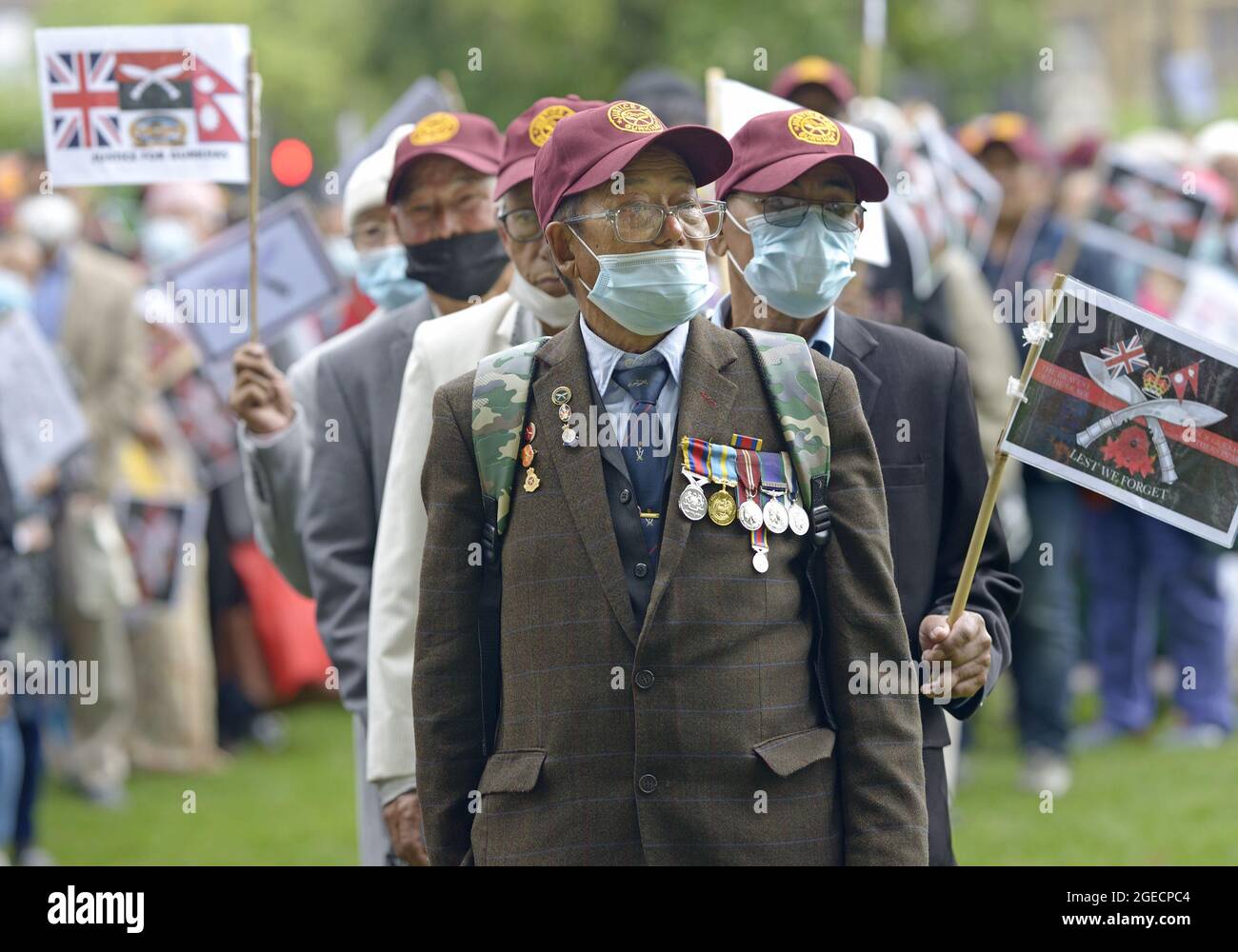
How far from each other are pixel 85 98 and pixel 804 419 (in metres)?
3.03

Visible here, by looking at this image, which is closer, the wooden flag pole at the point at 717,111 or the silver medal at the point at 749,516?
the silver medal at the point at 749,516

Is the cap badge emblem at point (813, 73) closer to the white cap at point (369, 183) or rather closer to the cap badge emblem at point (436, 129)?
the white cap at point (369, 183)

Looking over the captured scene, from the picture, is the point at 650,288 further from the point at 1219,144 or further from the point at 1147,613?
the point at 1219,144

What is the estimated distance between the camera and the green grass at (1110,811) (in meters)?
8.17

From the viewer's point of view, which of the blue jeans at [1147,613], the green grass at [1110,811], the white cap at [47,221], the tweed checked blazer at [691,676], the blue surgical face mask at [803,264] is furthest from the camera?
the white cap at [47,221]

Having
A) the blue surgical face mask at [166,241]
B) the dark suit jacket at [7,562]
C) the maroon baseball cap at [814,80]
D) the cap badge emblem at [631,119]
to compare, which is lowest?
the dark suit jacket at [7,562]

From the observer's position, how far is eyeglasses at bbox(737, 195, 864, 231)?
4.34 metres

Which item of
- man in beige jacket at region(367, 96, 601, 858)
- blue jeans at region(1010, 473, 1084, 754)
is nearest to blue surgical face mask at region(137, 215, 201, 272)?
blue jeans at region(1010, 473, 1084, 754)

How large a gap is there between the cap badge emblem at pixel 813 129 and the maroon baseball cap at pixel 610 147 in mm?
591

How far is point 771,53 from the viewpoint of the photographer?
26609mm

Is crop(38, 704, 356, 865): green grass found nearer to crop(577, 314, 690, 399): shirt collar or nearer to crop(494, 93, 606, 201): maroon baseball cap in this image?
crop(494, 93, 606, 201): maroon baseball cap

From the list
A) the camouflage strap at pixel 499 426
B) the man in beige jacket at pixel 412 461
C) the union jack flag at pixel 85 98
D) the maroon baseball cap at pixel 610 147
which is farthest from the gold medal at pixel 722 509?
the union jack flag at pixel 85 98

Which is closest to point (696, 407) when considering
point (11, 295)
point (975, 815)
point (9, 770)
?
point (9, 770)

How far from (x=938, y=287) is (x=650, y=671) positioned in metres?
5.53
